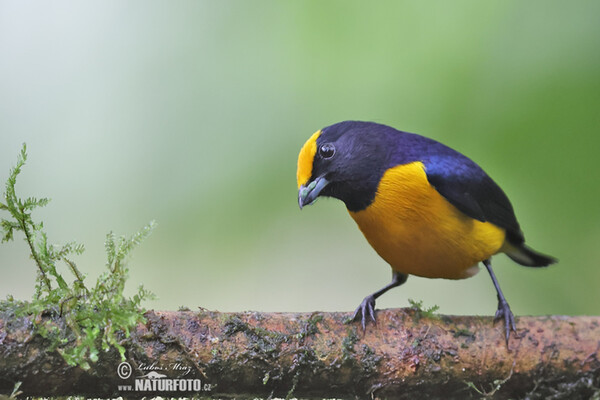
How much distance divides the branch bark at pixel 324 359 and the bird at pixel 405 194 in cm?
38

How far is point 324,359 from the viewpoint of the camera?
98.5 inches

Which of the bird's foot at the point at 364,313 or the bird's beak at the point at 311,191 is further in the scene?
the bird's beak at the point at 311,191

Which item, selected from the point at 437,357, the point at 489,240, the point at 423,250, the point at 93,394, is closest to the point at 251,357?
the point at 93,394

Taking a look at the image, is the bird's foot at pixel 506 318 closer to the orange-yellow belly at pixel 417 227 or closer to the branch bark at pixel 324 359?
the branch bark at pixel 324 359

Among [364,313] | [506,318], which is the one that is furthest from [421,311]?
[506,318]

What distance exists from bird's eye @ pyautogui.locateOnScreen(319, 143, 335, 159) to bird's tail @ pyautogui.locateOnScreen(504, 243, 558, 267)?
1501 millimetres

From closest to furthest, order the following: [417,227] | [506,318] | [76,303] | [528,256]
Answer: [76,303] < [506,318] < [417,227] < [528,256]

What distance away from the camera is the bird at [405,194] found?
123 inches

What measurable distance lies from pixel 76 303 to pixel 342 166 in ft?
4.97

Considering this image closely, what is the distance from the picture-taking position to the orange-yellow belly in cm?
311

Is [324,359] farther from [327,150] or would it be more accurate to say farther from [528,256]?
[528,256]

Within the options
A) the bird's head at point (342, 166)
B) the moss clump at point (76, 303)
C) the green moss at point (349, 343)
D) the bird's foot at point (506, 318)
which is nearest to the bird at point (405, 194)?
the bird's head at point (342, 166)

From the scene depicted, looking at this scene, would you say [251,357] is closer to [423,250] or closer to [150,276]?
[423,250]

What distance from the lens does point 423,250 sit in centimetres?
314
